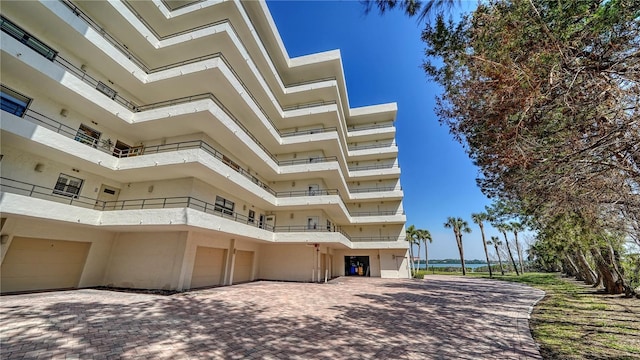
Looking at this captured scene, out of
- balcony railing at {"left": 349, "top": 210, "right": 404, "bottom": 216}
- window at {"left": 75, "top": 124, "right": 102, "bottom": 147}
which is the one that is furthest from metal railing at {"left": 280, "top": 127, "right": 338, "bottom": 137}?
window at {"left": 75, "top": 124, "right": 102, "bottom": 147}

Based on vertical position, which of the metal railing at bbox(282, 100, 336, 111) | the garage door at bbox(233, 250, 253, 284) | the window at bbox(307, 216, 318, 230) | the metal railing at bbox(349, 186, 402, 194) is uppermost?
the metal railing at bbox(282, 100, 336, 111)

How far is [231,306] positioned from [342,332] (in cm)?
499

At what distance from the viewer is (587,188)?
23.7 ft

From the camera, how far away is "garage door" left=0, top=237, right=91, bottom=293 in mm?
9984

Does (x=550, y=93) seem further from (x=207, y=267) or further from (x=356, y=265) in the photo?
(x=356, y=265)

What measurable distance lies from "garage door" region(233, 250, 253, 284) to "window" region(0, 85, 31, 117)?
13.2 metres

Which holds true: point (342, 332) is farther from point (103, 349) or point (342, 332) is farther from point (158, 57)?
point (158, 57)

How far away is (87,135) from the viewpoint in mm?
12078

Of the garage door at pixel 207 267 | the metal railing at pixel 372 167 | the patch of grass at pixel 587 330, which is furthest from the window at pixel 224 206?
the metal railing at pixel 372 167

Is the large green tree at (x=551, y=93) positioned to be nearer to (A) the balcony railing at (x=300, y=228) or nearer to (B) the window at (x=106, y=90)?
(A) the balcony railing at (x=300, y=228)

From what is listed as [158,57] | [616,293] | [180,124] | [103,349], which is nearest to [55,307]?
[103,349]

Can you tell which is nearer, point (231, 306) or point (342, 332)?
point (342, 332)

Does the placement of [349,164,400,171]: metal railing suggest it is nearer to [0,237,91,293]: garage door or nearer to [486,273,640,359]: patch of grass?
[486,273,640,359]: patch of grass

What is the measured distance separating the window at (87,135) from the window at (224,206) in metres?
6.76
